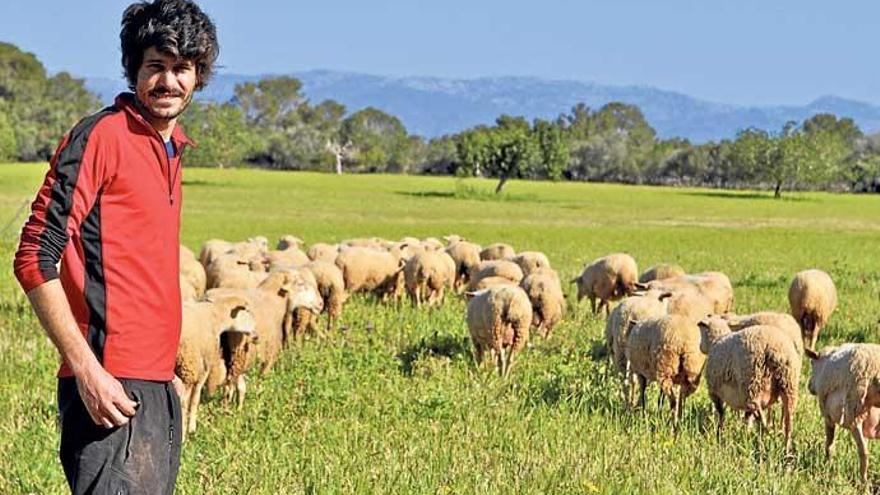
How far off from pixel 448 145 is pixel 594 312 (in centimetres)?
12969

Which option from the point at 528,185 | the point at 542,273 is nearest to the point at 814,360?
the point at 542,273

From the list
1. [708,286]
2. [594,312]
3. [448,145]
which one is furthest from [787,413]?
[448,145]

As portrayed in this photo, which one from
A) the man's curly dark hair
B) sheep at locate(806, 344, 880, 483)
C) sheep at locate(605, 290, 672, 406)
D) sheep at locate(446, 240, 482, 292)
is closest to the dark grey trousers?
the man's curly dark hair

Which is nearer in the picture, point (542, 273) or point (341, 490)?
point (341, 490)

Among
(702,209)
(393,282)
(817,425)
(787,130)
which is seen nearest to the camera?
(817,425)

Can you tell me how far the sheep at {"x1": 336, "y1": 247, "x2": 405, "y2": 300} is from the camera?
18.5m

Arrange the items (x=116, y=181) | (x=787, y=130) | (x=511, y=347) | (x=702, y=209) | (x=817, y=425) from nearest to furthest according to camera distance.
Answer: (x=116, y=181), (x=817, y=425), (x=511, y=347), (x=702, y=209), (x=787, y=130)

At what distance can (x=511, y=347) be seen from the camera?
12.4 m

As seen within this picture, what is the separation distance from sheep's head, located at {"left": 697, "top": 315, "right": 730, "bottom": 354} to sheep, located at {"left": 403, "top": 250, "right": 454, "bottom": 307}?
822cm

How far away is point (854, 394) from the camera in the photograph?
768 centimetres

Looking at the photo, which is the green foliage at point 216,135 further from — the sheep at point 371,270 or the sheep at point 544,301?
the sheep at point 544,301

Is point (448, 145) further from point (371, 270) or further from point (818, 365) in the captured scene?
point (818, 365)

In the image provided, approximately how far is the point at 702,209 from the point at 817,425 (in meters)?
63.0

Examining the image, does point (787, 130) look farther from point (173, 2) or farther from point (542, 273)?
point (173, 2)
